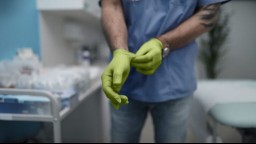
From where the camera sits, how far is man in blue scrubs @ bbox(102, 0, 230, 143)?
28.7 inches

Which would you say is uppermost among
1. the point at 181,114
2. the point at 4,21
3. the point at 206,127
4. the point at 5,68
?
the point at 4,21

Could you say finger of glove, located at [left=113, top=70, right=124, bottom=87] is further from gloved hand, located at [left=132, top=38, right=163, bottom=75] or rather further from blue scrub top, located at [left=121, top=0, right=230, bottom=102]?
blue scrub top, located at [left=121, top=0, right=230, bottom=102]

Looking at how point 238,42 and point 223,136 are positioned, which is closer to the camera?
point 223,136

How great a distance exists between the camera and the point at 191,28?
721mm

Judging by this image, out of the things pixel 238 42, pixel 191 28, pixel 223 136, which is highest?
pixel 191 28

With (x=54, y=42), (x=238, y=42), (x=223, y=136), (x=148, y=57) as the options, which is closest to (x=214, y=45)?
(x=238, y=42)

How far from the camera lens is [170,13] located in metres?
0.74

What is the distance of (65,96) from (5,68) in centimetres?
30

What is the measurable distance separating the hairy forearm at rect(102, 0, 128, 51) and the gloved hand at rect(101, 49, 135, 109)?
0.12 m

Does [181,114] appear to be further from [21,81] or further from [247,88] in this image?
[21,81]

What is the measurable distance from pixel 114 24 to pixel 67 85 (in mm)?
329

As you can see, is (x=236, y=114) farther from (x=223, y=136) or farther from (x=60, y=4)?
(x=60, y=4)

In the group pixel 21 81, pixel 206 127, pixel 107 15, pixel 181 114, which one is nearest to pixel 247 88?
pixel 206 127

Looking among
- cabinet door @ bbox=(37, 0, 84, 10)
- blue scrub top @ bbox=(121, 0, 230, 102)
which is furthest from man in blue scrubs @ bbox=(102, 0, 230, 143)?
cabinet door @ bbox=(37, 0, 84, 10)
